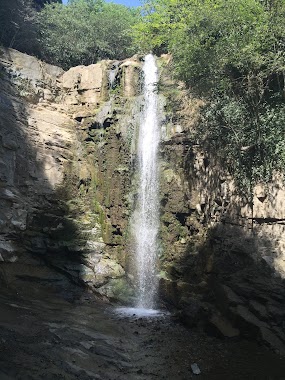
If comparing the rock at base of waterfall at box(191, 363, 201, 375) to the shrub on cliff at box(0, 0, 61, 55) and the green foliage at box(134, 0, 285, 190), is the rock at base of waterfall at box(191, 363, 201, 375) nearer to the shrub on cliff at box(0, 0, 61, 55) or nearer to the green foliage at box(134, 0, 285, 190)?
the green foliage at box(134, 0, 285, 190)

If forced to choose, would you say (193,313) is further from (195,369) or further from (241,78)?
(241,78)

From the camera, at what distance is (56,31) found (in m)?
28.3

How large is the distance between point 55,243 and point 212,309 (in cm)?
757

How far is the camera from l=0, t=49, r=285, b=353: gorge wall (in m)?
12.6

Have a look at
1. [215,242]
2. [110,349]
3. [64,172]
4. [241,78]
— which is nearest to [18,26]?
[64,172]

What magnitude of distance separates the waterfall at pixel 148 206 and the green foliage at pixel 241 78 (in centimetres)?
331

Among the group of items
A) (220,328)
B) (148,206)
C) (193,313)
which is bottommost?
(220,328)

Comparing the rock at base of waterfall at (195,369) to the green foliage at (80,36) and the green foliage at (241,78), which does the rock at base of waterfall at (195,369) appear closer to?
the green foliage at (241,78)

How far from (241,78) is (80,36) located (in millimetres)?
18191

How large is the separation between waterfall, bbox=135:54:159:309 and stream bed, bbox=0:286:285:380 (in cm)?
273

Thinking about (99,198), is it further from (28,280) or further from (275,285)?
(275,285)

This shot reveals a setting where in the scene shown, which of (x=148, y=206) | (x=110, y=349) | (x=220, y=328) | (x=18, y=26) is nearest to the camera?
(x=110, y=349)

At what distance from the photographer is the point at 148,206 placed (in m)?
17.9

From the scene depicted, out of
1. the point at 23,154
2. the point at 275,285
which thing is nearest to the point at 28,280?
the point at 23,154
